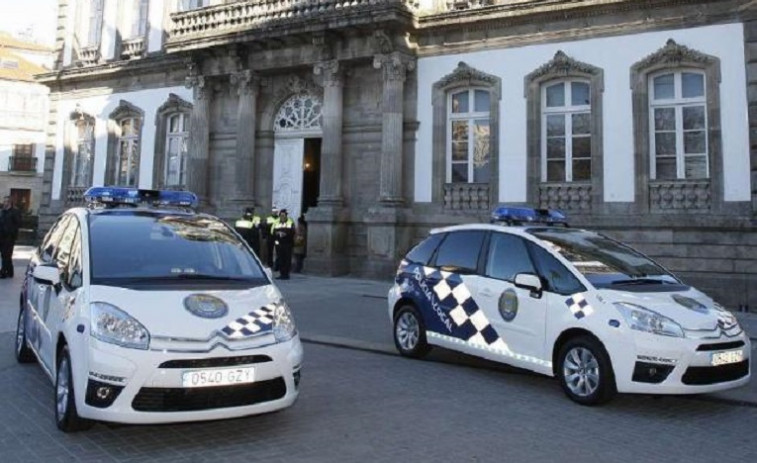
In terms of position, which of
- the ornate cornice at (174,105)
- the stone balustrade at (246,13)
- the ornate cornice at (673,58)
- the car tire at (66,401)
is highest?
the stone balustrade at (246,13)

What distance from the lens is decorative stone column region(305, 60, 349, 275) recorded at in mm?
18031

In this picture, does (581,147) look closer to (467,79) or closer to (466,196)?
(466,196)

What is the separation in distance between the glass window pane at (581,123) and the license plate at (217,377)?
13.5m

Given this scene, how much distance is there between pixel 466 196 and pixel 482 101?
260 cm

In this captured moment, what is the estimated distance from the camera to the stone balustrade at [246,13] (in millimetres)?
18234

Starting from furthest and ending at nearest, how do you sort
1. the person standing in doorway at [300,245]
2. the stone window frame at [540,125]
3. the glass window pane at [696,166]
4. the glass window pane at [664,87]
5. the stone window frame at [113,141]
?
the stone window frame at [113,141] → the person standing in doorway at [300,245] → the stone window frame at [540,125] → the glass window pane at [664,87] → the glass window pane at [696,166]

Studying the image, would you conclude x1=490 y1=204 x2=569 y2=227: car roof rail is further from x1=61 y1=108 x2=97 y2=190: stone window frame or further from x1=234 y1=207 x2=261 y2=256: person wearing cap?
x1=61 y1=108 x2=97 y2=190: stone window frame

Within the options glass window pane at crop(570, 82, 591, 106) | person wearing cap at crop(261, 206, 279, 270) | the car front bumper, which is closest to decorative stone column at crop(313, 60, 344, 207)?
person wearing cap at crop(261, 206, 279, 270)

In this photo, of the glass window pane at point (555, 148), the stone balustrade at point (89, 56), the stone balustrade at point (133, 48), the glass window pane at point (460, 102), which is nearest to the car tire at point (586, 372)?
the glass window pane at point (555, 148)

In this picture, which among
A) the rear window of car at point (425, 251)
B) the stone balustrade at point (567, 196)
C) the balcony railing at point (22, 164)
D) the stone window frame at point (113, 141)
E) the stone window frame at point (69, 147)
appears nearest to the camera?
the rear window of car at point (425, 251)

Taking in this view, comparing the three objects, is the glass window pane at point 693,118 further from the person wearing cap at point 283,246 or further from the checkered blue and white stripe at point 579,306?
the checkered blue and white stripe at point 579,306

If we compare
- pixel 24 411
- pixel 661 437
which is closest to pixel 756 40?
pixel 661 437

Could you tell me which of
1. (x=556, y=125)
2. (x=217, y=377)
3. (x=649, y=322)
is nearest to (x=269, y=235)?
(x=556, y=125)

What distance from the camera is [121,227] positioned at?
5.97 m
